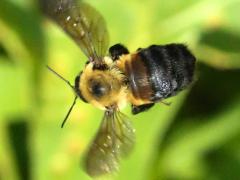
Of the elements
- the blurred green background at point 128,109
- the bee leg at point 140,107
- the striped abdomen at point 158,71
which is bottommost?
the blurred green background at point 128,109

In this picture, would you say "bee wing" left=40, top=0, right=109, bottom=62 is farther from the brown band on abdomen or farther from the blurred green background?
the blurred green background

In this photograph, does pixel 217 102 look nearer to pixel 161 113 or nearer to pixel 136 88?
pixel 161 113

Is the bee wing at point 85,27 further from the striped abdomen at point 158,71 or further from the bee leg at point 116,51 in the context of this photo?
the striped abdomen at point 158,71

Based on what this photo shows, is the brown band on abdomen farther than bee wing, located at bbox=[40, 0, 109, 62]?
No

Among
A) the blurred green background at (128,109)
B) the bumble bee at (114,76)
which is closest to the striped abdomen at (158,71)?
the bumble bee at (114,76)

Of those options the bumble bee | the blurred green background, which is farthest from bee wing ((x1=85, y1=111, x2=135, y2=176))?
the blurred green background

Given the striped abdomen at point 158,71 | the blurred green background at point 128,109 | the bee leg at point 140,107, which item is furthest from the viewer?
the blurred green background at point 128,109

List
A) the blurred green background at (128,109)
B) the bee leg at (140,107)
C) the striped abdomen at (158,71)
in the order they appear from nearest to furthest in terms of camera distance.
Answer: the striped abdomen at (158,71)
the bee leg at (140,107)
the blurred green background at (128,109)

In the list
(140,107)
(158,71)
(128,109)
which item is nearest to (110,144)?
(140,107)
